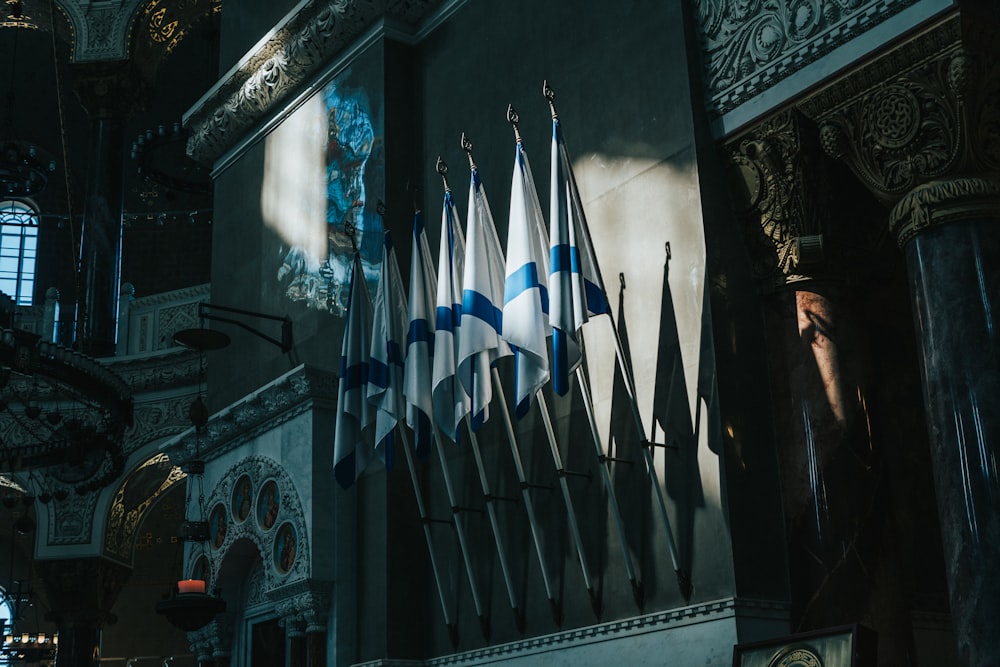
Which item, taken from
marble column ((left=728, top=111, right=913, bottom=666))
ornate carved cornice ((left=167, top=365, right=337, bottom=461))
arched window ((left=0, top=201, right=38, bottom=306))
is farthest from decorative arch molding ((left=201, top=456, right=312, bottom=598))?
arched window ((left=0, top=201, right=38, bottom=306))

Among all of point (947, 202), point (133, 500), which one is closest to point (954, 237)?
point (947, 202)

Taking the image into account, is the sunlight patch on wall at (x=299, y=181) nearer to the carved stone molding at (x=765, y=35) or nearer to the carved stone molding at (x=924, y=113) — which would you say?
the carved stone molding at (x=765, y=35)

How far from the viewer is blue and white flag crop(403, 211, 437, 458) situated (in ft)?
25.9

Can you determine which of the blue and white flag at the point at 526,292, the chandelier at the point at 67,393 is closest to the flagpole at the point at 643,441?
the blue and white flag at the point at 526,292

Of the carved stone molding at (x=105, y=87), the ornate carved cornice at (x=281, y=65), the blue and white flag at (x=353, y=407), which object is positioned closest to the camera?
the blue and white flag at (x=353, y=407)

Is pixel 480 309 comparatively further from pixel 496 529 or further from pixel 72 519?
pixel 72 519

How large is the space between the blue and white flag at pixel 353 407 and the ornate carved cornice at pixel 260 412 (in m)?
0.78

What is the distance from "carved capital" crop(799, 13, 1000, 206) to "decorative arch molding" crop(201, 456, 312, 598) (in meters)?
4.78

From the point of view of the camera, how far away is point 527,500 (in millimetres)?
7617

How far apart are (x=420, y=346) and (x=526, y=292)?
1123mm

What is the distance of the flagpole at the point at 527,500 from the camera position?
7438 mm

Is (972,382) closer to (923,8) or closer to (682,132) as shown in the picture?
(923,8)

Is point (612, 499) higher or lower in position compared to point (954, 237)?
lower

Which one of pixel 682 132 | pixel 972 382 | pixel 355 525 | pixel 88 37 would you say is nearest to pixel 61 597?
pixel 88 37
